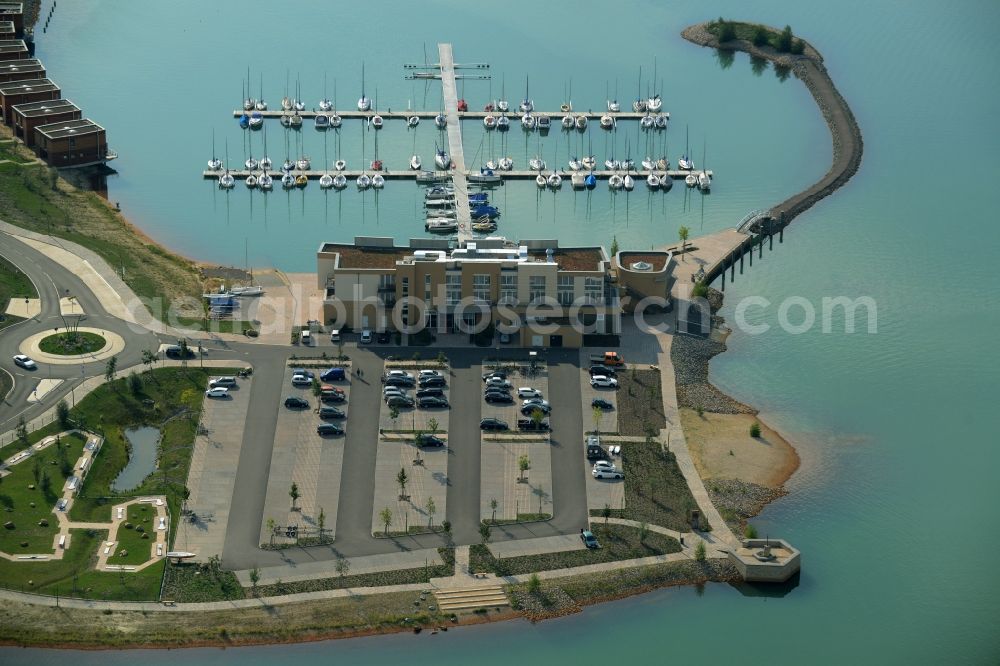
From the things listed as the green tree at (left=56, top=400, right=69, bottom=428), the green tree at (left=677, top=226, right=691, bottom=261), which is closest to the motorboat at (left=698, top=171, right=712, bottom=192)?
the green tree at (left=677, top=226, right=691, bottom=261)

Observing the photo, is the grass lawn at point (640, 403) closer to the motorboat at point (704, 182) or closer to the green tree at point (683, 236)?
the green tree at point (683, 236)

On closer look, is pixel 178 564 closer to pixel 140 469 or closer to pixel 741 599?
pixel 140 469

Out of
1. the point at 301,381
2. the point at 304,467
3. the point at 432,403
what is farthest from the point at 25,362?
the point at 432,403

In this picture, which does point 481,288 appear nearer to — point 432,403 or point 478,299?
point 478,299

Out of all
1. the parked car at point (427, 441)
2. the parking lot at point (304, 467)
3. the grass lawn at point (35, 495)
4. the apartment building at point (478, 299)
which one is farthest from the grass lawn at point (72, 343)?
the parked car at point (427, 441)

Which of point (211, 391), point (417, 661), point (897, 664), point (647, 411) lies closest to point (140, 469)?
point (211, 391)

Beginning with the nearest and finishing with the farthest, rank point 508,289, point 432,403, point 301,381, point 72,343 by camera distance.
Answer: point 432,403 < point 301,381 < point 72,343 < point 508,289

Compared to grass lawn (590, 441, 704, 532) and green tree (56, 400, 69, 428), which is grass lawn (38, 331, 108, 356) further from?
grass lawn (590, 441, 704, 532)
